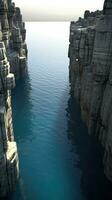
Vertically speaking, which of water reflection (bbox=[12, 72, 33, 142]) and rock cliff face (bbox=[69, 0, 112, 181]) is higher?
rock cliff face (bbox=[69, 0, 112, 181])

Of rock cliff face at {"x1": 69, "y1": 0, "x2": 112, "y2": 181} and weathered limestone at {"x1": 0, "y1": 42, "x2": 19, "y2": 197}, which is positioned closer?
weathered limestone at {"x1": 0, "y1": 42, "x2": 19, "y2": 197}

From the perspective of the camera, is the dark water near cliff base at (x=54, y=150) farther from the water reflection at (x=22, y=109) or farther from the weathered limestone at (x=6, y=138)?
the weathered limestone at (x=6, y=138)

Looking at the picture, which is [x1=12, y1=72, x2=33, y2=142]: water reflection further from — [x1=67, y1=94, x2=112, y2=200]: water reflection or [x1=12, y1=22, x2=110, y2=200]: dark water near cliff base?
[x1=67, y1=94, x2=112, y2=200]: water reflection

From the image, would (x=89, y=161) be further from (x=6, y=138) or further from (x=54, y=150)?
(x=6, y=138)

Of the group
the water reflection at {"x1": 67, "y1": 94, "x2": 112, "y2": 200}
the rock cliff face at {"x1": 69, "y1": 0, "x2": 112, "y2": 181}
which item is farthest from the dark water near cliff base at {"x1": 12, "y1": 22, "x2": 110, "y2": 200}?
the rock cliff face at {"x1": 69, "y1": 0, "x2": 112, "y2": 181}

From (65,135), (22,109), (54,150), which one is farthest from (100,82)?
(22,109)

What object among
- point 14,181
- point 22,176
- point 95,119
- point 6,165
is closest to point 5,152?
point 6,165

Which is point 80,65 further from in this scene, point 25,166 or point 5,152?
point 5,152

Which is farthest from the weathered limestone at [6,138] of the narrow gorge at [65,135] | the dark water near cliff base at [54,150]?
the dark water near cliff base at [54,150]

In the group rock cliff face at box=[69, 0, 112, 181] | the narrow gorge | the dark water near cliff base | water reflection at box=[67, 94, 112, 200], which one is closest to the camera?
the narrow gorge
